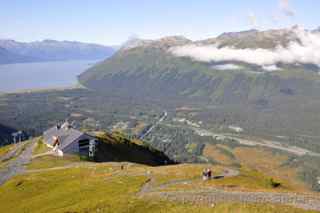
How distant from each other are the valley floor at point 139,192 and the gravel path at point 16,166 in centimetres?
125

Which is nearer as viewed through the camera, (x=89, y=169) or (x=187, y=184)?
(x=187, y=184)

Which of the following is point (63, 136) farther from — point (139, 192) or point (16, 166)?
point (139, 192)

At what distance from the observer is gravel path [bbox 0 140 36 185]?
10926 cm

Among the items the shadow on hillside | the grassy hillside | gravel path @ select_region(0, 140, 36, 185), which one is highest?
the grassy hillside

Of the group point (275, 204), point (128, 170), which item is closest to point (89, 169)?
point (128, 170)

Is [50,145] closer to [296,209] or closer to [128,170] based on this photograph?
[128,170]

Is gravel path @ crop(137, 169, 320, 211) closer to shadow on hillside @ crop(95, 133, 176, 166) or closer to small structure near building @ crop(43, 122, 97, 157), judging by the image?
small structure near building @ crop(43, 122, 97, 157)

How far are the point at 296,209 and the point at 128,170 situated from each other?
52.1m

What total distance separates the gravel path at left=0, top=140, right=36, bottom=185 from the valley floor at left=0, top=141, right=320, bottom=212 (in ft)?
4.10

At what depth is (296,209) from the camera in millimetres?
55750

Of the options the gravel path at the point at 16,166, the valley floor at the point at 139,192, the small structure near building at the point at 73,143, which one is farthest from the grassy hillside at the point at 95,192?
the small structure near building at the point at 73,143

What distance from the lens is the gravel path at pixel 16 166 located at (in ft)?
358

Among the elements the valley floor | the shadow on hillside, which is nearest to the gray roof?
the shadow on hillside

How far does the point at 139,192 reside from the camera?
7100 cm
